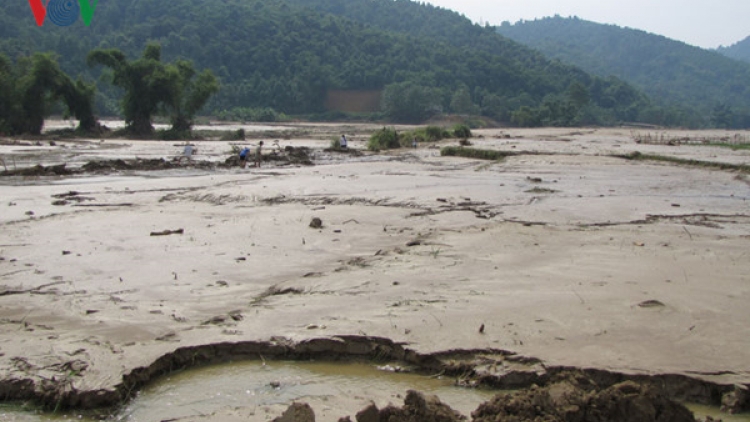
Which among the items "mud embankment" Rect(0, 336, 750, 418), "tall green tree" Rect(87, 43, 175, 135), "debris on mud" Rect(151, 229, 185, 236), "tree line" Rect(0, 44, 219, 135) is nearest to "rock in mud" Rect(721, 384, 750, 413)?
"mud embankment" Rect(0, 336, 750, 418)

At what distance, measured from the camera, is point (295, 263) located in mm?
6590

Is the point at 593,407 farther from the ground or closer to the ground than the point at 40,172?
farther from the ground

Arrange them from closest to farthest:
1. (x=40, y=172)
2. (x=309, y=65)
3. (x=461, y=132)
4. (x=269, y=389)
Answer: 1. (x=269, y=389)
2. (x=40, y=172)
3. (x=461, y=132)
4. (x=309, y=65)

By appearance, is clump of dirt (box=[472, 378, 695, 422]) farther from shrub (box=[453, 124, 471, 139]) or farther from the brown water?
shrub (box=[453, 124, 471, 139])

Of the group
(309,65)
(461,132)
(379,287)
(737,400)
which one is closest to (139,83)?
(461,132)

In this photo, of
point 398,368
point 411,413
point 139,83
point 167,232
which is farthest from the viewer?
point 139,83

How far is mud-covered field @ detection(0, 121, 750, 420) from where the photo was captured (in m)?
4.02

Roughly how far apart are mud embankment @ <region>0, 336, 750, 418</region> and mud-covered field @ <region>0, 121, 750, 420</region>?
12mm

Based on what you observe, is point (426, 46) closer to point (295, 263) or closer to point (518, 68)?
point (518, 68)

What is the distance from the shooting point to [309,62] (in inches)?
3634

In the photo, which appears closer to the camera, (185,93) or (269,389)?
(269,389)

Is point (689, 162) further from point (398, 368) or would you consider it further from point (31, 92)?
point (31, 92)

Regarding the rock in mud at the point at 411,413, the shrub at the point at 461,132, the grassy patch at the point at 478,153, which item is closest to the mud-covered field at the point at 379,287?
the rock in mud at the point at 411,413

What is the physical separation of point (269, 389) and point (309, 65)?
299 ft
